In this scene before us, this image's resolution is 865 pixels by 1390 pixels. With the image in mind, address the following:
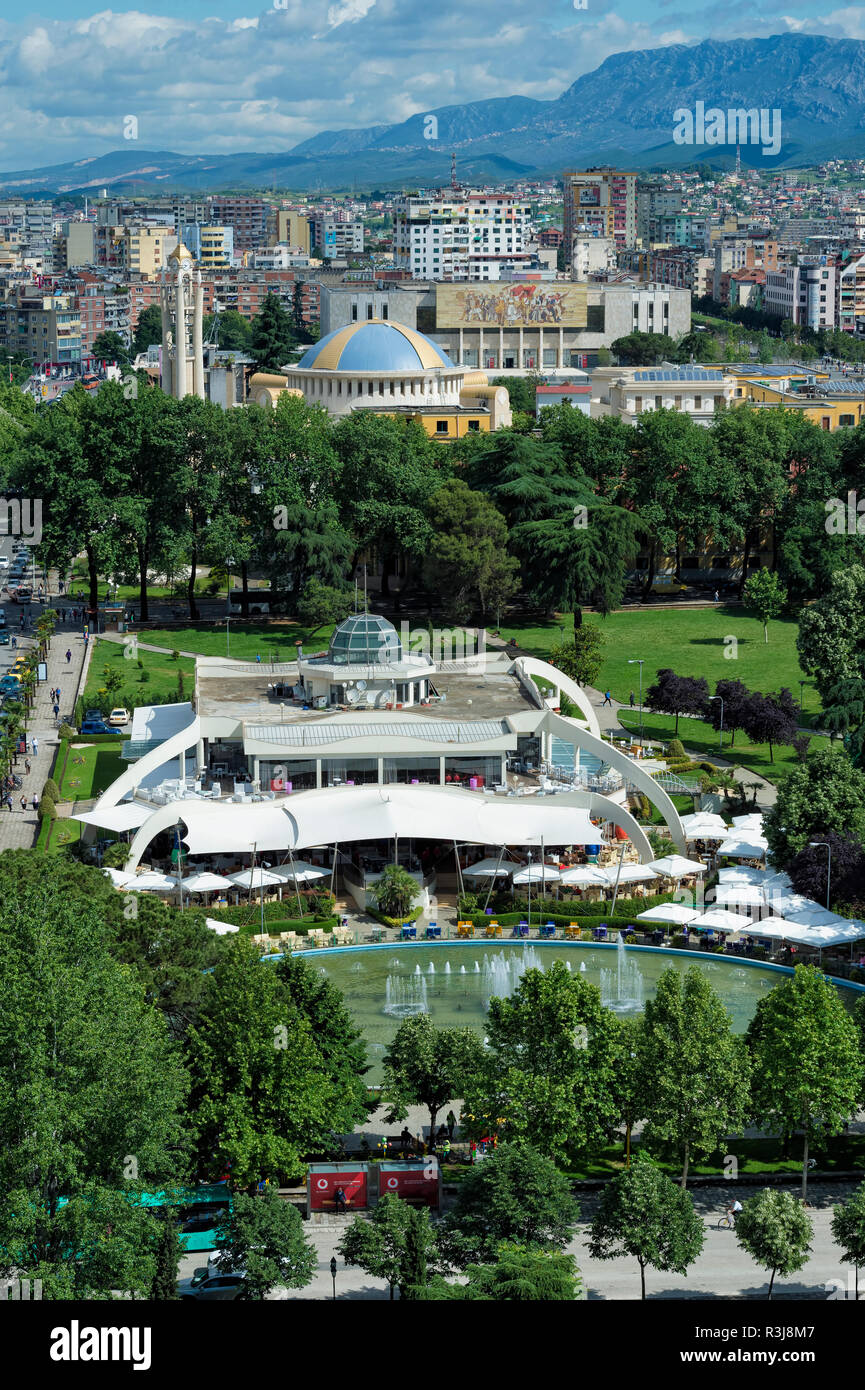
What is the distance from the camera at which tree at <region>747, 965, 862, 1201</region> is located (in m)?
29.9

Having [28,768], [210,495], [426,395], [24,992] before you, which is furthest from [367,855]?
[426,395]

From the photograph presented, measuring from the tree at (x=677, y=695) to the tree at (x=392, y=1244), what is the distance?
113 feet

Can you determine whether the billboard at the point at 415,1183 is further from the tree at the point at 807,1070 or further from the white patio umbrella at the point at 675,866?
the white patio umbrella at the point at 675,866

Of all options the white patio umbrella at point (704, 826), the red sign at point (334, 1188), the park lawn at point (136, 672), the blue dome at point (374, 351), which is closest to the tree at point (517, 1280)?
the red sign at point (334, 1188)

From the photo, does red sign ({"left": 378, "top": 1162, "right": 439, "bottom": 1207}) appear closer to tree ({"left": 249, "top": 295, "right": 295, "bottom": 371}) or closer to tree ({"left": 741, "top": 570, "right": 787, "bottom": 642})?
tree ({"left": 741, "top": 570, "right": 787, "bottom": 642})

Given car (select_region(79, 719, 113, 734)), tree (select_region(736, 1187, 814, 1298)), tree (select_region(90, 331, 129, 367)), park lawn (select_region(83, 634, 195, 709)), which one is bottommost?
car (select_region(79, 719, 113, 734))

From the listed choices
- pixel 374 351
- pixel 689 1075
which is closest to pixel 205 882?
pixel 689 1075

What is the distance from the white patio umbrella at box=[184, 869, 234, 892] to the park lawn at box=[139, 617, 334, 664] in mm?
22902

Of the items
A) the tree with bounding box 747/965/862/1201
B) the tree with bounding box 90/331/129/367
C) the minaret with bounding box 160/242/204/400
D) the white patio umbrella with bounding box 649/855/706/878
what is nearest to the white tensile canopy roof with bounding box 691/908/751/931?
the white patio umbrella with bounding box 649/855/706/878

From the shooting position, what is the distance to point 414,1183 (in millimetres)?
29391

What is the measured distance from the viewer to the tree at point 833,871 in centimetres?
4241

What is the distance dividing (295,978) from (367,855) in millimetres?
15503
